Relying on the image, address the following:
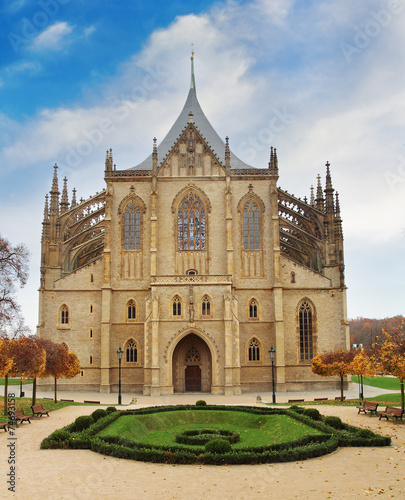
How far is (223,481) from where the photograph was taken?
15.7m

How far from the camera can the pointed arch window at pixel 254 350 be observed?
49.5 meters

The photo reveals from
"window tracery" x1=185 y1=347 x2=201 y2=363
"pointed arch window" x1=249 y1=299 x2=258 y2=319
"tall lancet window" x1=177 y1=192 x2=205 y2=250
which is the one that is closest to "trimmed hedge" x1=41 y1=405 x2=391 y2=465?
"window tracery" x1=185 y1=347 x2=201 y2=363

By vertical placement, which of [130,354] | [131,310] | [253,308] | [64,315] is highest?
[253,308]

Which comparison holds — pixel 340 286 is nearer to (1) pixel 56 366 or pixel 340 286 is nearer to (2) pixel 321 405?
(2) pixel 321 405

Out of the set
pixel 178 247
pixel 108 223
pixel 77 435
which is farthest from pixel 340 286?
pixel 77 435

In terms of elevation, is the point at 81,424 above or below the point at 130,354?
below

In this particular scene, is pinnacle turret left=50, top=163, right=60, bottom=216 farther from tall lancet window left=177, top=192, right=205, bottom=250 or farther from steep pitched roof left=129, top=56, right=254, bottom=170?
tall lancet window left=177, top=192, right=205, bottom=250

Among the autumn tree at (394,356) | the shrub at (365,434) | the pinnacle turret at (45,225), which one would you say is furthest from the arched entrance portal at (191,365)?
the shrub at (365,434)

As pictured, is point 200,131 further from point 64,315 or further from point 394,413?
point 394,413

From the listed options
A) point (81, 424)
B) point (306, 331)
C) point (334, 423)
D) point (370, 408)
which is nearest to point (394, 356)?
point (370, 408)

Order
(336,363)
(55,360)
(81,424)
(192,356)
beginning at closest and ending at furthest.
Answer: (81,424)
(55,360)
(336,363)
(192,356)

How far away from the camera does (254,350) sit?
4962 centimetres

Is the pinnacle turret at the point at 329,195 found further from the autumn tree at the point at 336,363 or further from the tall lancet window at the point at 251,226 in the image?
the autumn tree at the point at 336,363

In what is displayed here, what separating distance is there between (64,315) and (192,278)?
13138mm
